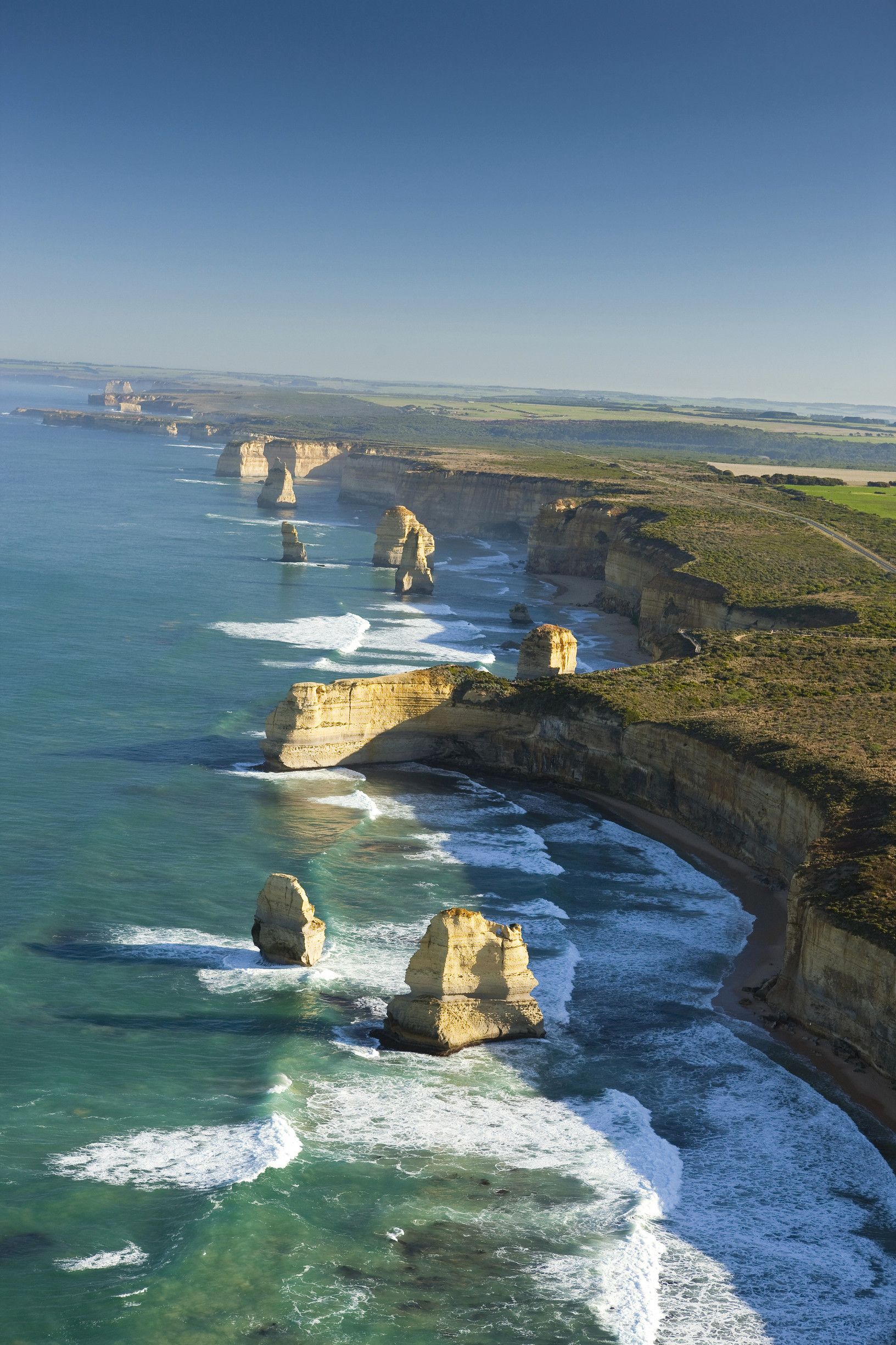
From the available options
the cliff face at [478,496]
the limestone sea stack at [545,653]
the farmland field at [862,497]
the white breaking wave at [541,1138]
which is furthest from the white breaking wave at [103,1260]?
the cliff face at [478,496]

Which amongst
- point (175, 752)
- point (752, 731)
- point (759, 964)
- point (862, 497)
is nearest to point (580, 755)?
point (752, 731)

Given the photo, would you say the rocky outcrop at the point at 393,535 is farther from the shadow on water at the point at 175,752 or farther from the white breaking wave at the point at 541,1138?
the white breaking wave at the point at 541,1138

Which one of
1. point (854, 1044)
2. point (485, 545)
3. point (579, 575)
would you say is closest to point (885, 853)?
point (854, 1044)

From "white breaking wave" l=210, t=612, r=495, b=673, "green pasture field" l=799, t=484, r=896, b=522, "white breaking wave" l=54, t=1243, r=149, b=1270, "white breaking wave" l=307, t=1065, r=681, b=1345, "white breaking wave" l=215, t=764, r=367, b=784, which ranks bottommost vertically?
"white breaking wave" l=54, t=1243, r=149, b=1270

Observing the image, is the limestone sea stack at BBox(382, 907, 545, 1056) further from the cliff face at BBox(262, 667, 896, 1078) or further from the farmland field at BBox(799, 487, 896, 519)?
the farmland field at BBox(799, 487, 896, 519)

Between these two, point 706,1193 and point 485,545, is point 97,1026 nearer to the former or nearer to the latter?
point 706,1193

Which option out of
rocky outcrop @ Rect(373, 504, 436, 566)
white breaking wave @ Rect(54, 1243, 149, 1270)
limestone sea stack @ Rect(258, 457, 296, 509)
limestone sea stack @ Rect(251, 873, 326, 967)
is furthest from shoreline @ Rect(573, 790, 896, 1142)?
limestone sea stack @ Rect(258, 457, 296, 509)
